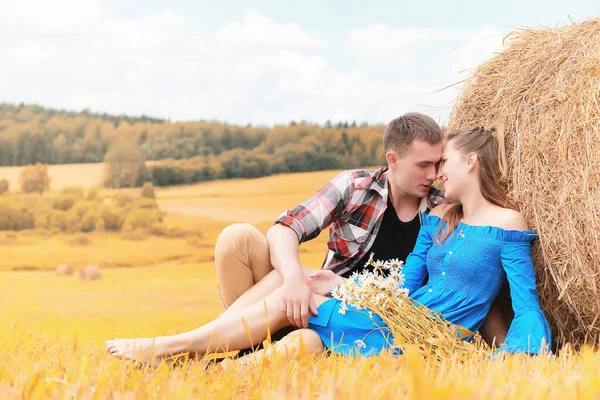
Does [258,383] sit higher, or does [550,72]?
[550,72]

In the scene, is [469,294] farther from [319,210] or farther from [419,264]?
[319,210]

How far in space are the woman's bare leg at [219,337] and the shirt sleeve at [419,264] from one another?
65 cm

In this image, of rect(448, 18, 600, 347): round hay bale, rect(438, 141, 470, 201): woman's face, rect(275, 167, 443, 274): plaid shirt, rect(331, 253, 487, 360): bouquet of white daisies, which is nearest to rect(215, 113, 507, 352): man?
rect(275, 167, 443, 274): plaid shirt

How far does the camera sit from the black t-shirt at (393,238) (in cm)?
336

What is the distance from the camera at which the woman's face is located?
117 inches

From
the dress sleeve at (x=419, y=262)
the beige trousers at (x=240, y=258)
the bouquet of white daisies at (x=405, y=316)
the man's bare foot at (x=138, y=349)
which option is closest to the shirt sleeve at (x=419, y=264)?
the dress sleeve at (x=419, y=262)

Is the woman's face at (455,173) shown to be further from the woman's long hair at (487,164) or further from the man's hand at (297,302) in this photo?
the man's hand at (297,302)

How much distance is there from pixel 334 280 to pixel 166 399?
4.82 ft

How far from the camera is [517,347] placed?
2662mm

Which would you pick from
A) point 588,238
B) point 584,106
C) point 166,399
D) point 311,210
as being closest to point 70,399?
point 166,399

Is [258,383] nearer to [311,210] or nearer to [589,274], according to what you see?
[311,210]

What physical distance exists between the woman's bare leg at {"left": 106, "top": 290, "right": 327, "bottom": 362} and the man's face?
35.6 inches

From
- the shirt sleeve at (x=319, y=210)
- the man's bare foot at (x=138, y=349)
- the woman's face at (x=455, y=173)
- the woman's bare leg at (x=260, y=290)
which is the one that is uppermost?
the woman's face at (x=455, y=173)

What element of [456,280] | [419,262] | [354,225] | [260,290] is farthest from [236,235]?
[456,280]
